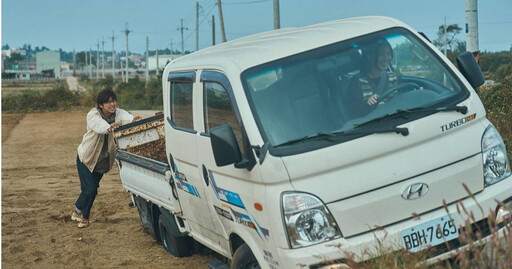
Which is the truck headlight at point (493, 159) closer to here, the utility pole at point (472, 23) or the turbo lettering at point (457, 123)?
the turbo lettering at point (457, 123)

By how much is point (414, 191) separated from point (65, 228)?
6623 mm

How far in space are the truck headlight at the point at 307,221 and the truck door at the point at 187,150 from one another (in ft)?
5.59

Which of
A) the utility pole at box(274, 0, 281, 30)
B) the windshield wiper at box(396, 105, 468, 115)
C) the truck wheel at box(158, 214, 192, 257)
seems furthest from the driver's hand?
the utility pole at box(274, 0, 281, 30)

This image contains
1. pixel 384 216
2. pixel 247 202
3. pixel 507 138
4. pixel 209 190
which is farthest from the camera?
pixel 507 138

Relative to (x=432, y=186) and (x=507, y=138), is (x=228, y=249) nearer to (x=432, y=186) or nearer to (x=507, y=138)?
(x=432, y=186)

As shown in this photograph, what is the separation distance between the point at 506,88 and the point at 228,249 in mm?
7927

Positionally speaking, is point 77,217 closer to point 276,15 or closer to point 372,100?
point 372,100

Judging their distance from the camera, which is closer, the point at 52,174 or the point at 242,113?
the point at 242,113

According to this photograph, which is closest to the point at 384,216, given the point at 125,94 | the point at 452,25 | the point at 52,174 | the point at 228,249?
the point at 228,249

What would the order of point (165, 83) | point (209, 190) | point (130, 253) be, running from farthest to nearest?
point (130, 253), point (165, 83), point (209, 190)

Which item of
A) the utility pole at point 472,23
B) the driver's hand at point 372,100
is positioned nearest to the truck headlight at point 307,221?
the driver's hand at point 372,100

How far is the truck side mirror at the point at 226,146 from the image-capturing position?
607 centimetres

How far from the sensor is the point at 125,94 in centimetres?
7194

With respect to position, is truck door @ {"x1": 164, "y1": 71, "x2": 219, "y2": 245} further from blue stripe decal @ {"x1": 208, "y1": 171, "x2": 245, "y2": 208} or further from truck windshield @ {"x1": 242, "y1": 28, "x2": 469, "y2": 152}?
truck windshield @ {"x1": 242, "y1": 28, "x2": 469, "y2": 152}
